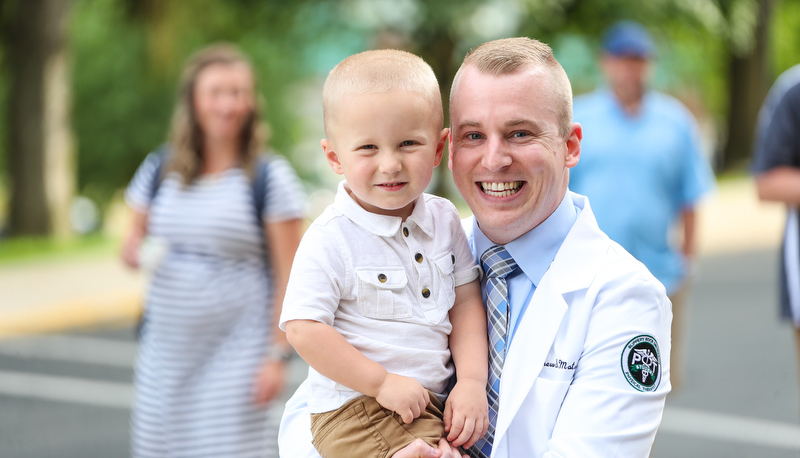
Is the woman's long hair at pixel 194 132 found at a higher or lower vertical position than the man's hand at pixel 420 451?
higher

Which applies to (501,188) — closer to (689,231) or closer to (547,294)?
(547,294)

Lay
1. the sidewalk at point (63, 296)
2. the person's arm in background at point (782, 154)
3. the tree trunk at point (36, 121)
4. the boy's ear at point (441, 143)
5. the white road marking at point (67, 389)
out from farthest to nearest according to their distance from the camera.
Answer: the tree trunk at point (36, 121)
the sidewalk at point (63, 296)
the white road marking at point (67, 389)
the person's arm in background at point (782, 154)
the boy's ear at point (441, 143)

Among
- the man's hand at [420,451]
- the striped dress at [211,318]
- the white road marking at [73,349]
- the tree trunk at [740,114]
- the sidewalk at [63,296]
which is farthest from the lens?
the tree trunk at [740,114]

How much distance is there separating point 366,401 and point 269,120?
21078mm

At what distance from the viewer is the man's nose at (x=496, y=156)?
2.16 metres

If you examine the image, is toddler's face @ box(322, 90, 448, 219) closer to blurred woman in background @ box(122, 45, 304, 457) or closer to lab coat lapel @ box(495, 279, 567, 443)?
lab coat lapel @ box(495, 279, 567, 443)

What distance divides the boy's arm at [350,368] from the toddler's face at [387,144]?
13.0 inches

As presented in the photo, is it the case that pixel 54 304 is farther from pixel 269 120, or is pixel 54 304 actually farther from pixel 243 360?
pixel 269 120

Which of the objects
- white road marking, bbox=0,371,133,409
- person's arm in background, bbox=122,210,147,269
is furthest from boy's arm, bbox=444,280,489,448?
white road marking, bbox=0,371,133,409

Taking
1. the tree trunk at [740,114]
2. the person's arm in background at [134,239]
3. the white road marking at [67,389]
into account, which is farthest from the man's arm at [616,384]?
the tree trunk at [740,114]

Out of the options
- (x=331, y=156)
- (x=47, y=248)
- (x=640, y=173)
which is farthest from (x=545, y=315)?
(x=47, y=248)

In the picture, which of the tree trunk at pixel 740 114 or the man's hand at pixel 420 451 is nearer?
the man's hand at pixel 420 451

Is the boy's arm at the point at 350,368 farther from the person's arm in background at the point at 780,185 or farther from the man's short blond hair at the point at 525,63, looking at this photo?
the person's arm in background at the point at 780,185

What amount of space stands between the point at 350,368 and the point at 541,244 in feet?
1.84
